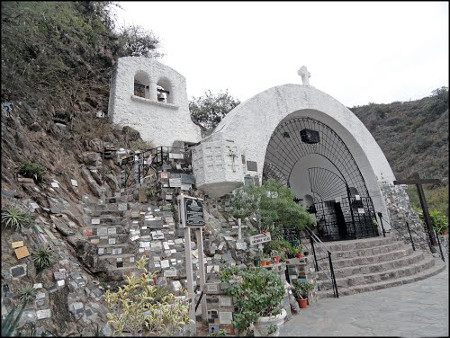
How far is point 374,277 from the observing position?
6.69m

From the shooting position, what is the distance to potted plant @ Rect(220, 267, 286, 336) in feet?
13.0

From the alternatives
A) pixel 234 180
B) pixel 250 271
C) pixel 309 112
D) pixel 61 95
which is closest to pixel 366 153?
pixel 309 112

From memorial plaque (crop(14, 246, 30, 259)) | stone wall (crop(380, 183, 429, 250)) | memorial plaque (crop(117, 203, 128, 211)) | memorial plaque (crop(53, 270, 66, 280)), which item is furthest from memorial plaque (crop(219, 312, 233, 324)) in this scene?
stone wall (crop(380, 183, 429, 250))

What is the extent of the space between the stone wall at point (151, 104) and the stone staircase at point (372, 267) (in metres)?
7.03

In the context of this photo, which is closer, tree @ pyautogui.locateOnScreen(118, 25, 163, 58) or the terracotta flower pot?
the terracotta flower pot

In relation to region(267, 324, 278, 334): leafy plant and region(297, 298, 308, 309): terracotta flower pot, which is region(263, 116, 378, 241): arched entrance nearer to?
region(297, 298, 308, 309): terracotta flower pot

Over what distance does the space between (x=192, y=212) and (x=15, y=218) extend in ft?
8.38

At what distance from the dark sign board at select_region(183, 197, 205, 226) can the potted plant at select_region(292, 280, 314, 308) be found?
7.95 ft

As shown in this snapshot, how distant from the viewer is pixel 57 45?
8.51 meters

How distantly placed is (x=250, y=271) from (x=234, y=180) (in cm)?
321

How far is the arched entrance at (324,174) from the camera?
37.3ft

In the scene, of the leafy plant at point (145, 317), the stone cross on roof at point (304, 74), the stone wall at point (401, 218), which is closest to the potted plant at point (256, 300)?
the leafy plant at point (145, 317)

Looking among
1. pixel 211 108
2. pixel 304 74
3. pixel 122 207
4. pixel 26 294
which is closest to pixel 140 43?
pixel 211 108

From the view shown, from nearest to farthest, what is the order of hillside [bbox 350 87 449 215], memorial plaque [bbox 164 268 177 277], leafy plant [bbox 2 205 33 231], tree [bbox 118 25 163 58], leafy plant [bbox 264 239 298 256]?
leafy plant [bbox 2 205 33 231]
memorial plaque [bbox 164 268 177 277]
leafy plant [bbox 264 239 298 256]
hillside [bbox 350 87 449 215]
tree [bbox 118 25 163 58]
